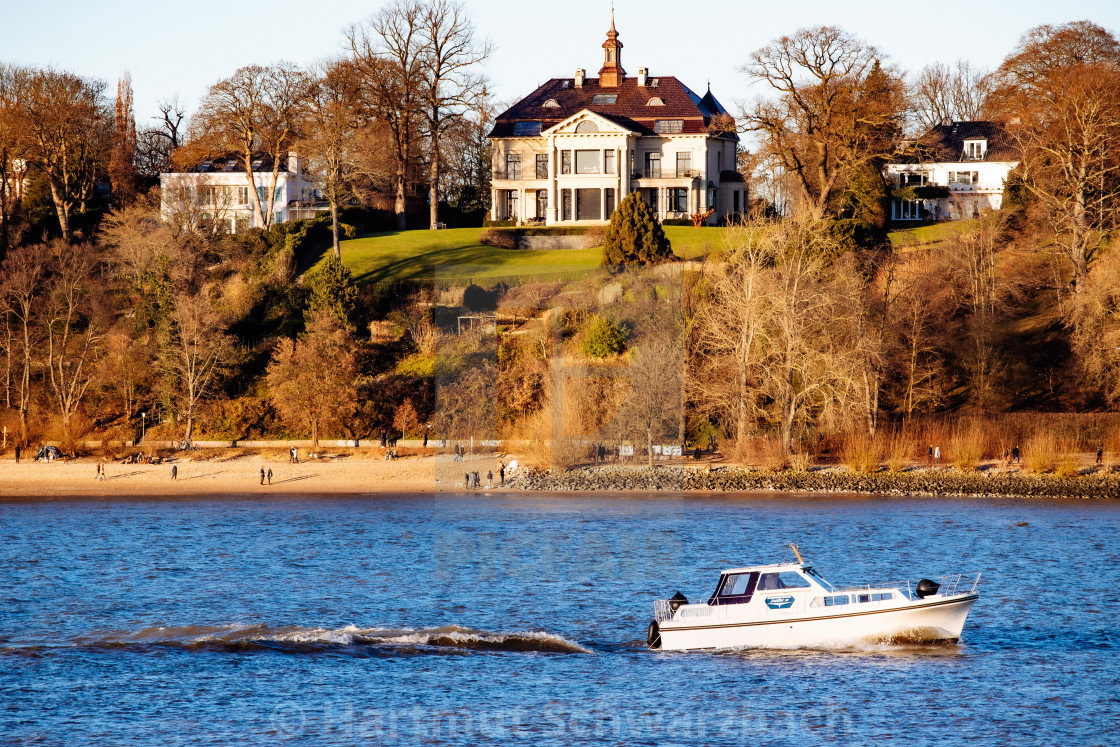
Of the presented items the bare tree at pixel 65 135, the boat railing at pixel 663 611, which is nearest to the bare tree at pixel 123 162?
the bare tree at pixel 65 135

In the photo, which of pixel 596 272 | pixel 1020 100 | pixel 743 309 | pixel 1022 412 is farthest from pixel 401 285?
pixel 1020 100

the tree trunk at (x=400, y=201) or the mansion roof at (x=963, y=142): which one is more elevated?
the mansion roof at (x=963, y=142)

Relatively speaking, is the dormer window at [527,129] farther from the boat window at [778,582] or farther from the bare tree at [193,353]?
the boat window at [778,582]

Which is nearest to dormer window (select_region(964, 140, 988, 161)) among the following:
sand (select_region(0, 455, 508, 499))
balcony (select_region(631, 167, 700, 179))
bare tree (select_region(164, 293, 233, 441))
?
balcony (select_region(631, 167, 700, 179))

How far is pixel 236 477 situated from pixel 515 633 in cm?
2981

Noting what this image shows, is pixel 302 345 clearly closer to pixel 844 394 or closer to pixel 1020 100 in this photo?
pixel 844 394

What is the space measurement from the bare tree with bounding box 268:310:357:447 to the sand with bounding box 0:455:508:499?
7.93 ft

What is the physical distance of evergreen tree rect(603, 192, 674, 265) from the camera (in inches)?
2514

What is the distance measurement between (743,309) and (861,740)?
3064 cm

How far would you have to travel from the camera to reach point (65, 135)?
80938 mm

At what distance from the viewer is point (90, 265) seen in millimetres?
70750

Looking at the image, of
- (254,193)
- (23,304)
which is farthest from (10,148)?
(23,304)

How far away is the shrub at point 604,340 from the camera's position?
42875 millimetres

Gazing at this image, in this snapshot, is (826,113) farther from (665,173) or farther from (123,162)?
(123,162)
